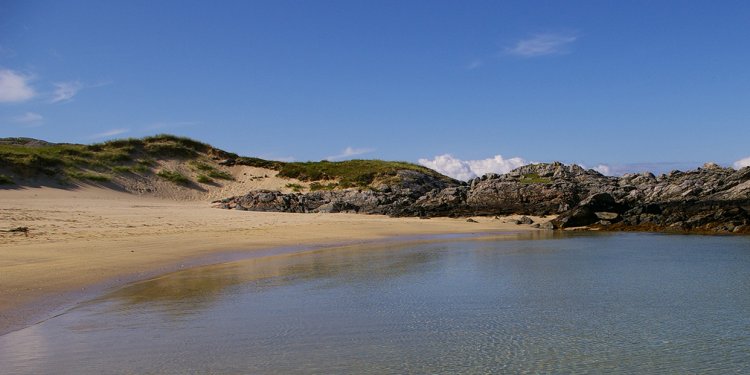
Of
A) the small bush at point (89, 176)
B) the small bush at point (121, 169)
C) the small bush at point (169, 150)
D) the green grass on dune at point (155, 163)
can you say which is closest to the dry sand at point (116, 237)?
the small bush at point (89, 176)

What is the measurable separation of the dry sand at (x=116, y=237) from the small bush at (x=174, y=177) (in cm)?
736

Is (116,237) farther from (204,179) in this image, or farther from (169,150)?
(169,150)

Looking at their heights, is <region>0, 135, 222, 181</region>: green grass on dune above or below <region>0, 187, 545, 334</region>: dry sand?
above

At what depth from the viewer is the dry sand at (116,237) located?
11.9 m

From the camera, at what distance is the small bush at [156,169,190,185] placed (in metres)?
51.6

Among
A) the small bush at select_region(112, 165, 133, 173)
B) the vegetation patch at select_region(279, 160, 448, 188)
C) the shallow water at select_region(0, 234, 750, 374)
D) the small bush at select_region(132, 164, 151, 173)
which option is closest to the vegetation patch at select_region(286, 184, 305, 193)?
the vegetation patch at select_region(279, 160, 448, 188)

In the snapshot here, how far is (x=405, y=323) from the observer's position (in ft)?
32.2

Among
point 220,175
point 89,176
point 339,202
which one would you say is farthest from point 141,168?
point 339,202

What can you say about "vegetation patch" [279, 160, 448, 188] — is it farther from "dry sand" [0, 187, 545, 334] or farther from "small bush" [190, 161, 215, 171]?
"dry sand" [0, 187, 545, 334]

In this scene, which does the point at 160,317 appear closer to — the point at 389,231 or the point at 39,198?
the point at 389,231

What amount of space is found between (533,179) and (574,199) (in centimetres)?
778

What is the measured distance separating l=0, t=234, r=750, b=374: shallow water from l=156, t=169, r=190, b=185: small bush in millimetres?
37257

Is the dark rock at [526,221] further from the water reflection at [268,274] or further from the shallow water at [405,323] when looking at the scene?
the shallow water at [405,323]

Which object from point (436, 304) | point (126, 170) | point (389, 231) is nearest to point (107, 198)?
point (126, 170)
